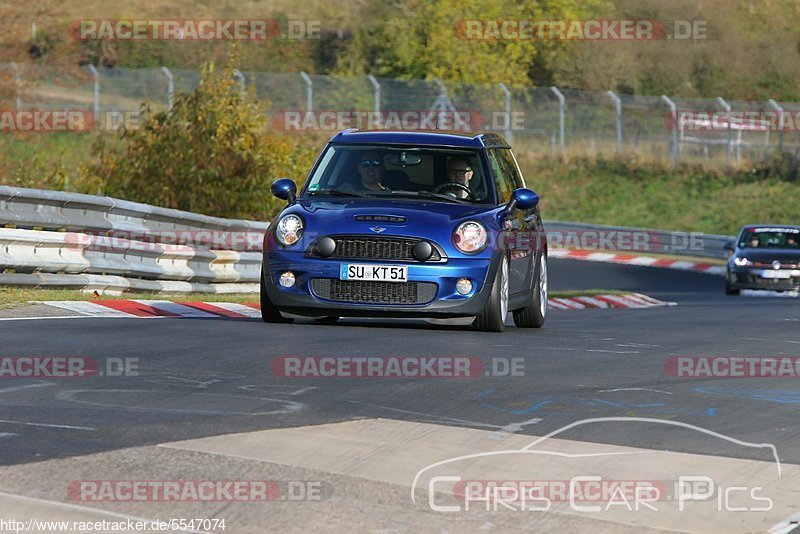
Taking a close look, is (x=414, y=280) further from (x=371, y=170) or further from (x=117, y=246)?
(x=117, y=246)

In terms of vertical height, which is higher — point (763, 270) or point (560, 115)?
point (560, 115)

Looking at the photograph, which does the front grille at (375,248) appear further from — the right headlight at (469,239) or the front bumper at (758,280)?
the front bumper at (758,280)

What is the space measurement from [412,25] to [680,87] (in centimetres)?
1335

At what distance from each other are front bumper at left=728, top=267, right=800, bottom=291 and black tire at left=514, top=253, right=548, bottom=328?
1460 cm

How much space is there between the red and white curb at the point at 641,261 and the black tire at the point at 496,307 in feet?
76.2

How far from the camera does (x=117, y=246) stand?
1670 cm

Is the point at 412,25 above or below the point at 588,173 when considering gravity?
above

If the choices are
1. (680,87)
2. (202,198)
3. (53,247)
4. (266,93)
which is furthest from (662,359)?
(680,87)

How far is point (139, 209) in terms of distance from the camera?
17.5 meters

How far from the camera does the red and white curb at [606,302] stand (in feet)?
74.3

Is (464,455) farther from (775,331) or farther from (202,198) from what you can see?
(202,198)

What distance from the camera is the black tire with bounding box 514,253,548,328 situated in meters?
14.4

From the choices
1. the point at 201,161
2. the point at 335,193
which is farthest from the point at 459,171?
the point at 201,161

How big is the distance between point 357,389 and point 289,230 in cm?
404
